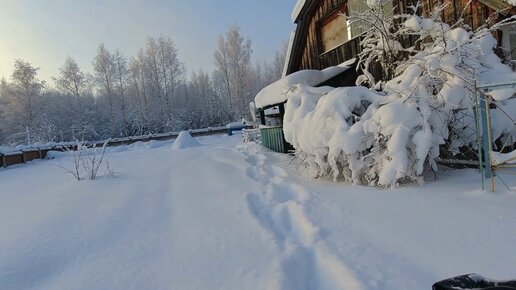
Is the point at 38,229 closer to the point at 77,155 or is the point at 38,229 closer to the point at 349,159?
the point at 349,159

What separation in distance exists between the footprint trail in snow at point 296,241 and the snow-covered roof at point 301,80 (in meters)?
3.35

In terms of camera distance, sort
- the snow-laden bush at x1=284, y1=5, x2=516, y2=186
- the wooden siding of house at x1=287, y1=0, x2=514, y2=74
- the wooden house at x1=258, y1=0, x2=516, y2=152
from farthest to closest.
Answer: the wooden siding of house at x1=287, y1=0, x2=514, y2=74 < the wooden house at x1=258, y1=0, x2=516, y2=152 < the snow-laden bush at x1=284, y1=5, x2=516, y2=186

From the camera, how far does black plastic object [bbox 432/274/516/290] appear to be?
136cm

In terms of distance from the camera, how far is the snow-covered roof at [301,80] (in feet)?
28.2

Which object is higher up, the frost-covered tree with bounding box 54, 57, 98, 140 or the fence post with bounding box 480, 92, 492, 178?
the frost-covered tree with bounding box 54, 57, 98, 140

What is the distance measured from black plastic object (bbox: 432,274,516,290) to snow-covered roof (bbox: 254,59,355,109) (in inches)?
260

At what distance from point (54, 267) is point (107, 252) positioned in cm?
45

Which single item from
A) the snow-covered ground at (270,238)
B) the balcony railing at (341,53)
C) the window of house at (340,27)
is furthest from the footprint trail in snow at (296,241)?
the window of house at (340,27)

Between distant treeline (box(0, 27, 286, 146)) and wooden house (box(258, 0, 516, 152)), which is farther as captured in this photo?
distant treeline (box(0, 27, 286, 146))

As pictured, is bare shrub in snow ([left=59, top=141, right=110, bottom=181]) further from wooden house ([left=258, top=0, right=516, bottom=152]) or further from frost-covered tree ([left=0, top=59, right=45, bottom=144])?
frost-covered tree ([left=0, top=59, right=45, bottom=144])

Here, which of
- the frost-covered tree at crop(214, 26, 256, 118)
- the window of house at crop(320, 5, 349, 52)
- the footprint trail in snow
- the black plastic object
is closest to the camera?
the black plastic object

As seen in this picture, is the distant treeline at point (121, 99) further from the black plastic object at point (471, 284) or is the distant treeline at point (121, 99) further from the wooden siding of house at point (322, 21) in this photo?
the black plastic object at point (471, 284)

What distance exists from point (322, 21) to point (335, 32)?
0.88 m

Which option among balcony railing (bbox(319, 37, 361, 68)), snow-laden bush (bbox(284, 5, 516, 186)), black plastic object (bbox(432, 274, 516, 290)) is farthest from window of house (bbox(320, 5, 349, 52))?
black plastic object (bbox(432, 274, 516, 290))
